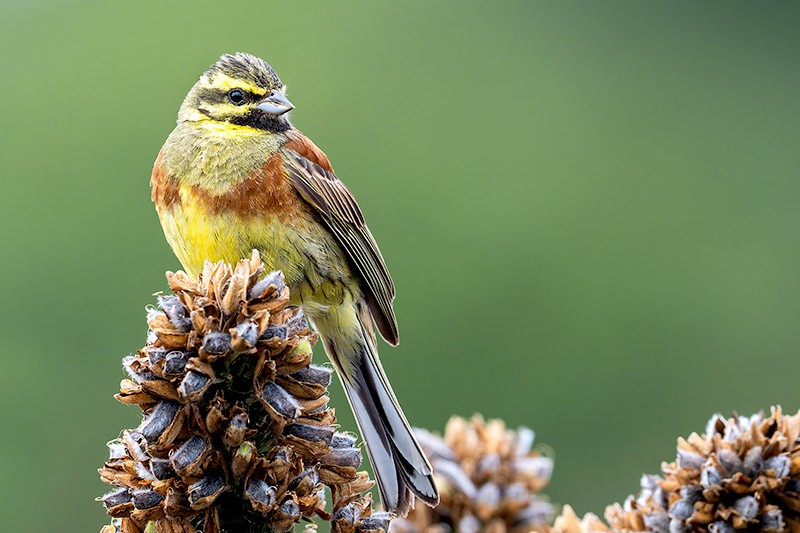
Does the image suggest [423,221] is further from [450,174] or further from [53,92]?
[53,92]

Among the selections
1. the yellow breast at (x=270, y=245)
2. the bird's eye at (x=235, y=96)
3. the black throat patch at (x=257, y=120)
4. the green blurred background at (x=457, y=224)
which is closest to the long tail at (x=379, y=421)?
the yellow breast at (x=270, y=245)

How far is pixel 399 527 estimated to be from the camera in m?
2.35

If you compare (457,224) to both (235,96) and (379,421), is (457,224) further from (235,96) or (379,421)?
(379,421)

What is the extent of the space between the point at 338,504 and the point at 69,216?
26.2 ft

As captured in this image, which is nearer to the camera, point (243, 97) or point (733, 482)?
point (733, 482)

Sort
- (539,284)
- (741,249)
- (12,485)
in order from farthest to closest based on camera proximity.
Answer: (741,249) → (539,284) → (12,485)

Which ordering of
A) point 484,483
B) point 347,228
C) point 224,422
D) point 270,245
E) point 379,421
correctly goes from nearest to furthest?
point 224,422
point 484,483
point 379,421
point 270,245
point 347,228

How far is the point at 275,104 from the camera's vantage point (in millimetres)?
3729

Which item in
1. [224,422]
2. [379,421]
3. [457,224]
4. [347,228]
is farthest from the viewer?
[457,224]

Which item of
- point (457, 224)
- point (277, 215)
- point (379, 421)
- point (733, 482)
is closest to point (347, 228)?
point (277, 215)

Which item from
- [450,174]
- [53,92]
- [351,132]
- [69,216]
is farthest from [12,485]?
[450,174]

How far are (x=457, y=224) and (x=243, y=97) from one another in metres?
7.50

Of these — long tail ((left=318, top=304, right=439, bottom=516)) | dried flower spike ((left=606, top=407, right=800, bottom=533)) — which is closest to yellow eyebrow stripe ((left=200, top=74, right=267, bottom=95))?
long tail ((left=318, top=304, right=439, bottom=516))

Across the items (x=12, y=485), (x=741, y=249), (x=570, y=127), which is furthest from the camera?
(x=570, y=127)
